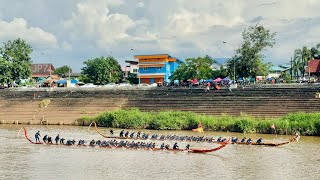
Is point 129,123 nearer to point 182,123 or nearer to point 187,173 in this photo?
point 182,123

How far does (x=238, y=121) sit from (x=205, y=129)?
11.8 feet

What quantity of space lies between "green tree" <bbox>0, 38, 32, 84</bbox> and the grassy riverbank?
1152 inches

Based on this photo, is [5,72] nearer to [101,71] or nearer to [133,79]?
[101,71]

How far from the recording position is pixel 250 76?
79.7m

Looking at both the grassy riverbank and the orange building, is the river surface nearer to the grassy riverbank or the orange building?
the grassy riverbank

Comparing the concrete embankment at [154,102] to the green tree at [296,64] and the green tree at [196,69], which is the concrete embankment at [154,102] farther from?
the green tree at [296,64]

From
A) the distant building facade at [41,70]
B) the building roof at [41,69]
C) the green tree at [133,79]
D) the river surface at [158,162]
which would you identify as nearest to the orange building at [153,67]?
the green tree at [133,79]

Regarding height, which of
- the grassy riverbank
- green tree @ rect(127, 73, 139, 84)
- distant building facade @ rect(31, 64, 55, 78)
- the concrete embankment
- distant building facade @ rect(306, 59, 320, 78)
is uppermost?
distant building facade @ rect(31, 64, 55, 78)

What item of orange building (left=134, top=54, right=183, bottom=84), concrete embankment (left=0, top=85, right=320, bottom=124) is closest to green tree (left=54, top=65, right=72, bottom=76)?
orange building (left=134, top=54, right=183, bottom=84)

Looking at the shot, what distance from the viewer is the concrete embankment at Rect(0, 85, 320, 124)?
188ft

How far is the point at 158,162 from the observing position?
34906mm

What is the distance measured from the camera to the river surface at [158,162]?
30498mm

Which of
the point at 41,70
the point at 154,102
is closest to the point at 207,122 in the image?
the point at 154,102

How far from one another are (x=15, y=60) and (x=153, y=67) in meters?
26.0
